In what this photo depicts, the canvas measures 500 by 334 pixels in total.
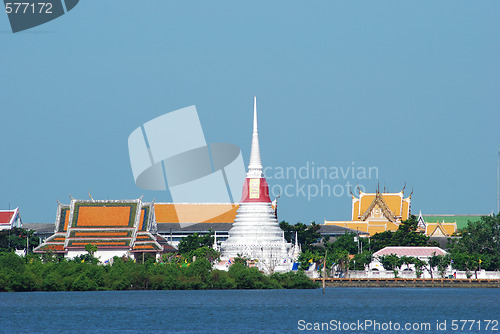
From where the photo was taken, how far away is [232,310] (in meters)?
60.4

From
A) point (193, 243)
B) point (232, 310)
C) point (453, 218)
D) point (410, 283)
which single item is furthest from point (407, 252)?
point (453, 218)

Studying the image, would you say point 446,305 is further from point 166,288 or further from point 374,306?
point 166,288

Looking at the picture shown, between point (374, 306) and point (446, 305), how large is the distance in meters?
4.26

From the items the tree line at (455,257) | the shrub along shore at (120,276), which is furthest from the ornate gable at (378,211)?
the shrub along shore at (120,276)

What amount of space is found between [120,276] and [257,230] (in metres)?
20.7

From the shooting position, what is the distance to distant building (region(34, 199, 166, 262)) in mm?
92688

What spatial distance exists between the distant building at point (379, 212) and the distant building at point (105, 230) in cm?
3278

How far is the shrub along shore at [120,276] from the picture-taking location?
238 feet

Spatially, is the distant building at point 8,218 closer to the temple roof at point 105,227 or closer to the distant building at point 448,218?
the temple roof at point 105,227

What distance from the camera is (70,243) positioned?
92812 mm

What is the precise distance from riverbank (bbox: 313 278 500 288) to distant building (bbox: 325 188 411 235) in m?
30.4

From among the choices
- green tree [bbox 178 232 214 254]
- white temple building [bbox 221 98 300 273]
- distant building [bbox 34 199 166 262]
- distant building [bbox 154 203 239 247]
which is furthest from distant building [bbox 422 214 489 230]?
distant building [bbox 34 199 166 262]

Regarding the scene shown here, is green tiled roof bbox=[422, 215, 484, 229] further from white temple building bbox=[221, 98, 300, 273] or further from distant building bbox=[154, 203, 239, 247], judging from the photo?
white temple building bbox=[221, 98, 300, 273]

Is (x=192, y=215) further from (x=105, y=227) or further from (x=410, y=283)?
(x=410, y=283)
